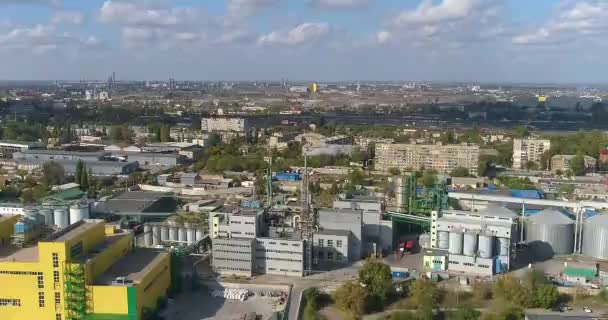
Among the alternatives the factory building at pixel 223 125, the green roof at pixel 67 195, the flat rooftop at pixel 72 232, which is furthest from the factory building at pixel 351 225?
the factory building at pixel 223 125

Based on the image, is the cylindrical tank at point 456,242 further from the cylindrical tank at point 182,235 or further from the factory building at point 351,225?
the cylindrical tank at point 182,235

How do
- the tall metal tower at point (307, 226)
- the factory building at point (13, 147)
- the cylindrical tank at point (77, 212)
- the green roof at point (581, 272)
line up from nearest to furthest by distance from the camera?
the green roof at point (581, 272)
the tall metal tower at point (307, 226)
the cylindrical tank at point (77, 212)
the factory building at point (13, 147)

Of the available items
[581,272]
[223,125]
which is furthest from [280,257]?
[223,125]

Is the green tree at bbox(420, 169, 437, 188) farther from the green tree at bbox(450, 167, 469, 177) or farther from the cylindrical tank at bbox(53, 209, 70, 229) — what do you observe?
the cylindrical tank at bbox(53, 209, 70, 229)

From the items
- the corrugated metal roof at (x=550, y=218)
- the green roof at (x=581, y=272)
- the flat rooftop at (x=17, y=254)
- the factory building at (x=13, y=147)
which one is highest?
the factory building at (x=13, y=147)

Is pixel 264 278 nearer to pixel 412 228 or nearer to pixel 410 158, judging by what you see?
pixel 412 228

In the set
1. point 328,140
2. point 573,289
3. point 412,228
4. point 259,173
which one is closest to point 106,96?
point 328,140

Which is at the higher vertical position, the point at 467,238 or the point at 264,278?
the point at 467,238
